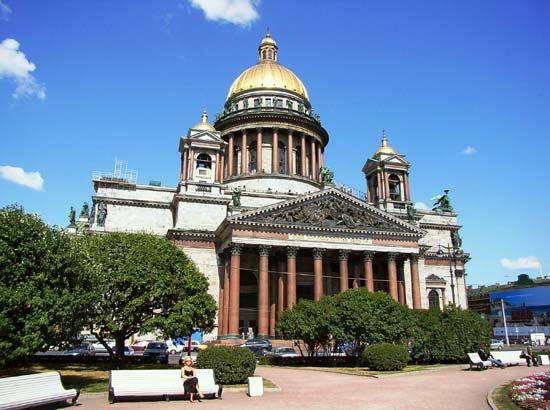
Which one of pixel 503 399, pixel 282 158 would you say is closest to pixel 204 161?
pixel 282 158

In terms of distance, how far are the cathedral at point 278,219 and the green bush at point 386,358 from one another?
19230 millimetres

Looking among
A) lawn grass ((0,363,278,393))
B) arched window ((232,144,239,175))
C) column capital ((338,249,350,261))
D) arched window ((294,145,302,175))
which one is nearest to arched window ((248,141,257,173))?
arched window ((232,144,239,175))

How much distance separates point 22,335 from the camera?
17828 mm

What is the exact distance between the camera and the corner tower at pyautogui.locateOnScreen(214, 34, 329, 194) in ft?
213

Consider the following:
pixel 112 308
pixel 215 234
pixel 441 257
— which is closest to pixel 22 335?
pixel 112 308

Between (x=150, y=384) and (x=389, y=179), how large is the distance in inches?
2034

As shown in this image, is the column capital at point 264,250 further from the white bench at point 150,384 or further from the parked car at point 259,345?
the white bench at point 150,384

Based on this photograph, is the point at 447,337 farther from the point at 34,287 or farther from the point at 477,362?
the point at 34,287

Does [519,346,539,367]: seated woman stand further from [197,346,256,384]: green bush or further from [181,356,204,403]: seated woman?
[181,356,204,403]: seated woman

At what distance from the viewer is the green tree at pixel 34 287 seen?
17.6 metres

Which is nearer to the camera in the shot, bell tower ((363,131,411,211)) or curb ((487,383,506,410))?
curb ((487,383,506,410))

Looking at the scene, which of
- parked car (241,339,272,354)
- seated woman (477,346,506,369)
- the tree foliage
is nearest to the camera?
seated woman (477,346,506,369)

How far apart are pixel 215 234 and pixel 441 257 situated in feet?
96.1

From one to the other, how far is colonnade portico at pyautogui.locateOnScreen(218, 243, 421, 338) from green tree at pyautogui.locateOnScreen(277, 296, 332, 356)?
11667mm
